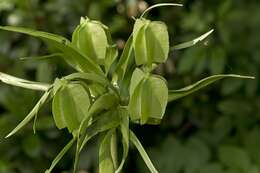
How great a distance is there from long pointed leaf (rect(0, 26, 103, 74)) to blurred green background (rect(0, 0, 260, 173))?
87cm

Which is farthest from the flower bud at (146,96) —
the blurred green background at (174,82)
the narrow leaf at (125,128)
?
the blurred green background at (174,82)

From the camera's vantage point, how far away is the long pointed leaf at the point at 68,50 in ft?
2.75

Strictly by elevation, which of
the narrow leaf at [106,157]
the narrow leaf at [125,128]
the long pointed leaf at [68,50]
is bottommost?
the narrow leaf at [106,157]

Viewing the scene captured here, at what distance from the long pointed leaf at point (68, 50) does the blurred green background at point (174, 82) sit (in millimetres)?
865

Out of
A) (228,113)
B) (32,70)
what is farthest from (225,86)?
(32,70)

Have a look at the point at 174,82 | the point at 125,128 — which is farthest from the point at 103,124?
the point at 174,82

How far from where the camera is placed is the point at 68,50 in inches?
33.7

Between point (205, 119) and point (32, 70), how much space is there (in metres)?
0.49

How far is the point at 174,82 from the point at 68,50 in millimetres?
1114

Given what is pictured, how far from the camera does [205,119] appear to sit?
200 cm

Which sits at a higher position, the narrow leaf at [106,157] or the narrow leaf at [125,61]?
the narrow leaf at [125,61]

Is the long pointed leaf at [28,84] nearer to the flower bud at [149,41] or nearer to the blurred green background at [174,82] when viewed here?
the flower bud at [149,41]

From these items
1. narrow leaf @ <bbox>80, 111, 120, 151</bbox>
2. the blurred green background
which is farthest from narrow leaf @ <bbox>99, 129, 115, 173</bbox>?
the blurred green background

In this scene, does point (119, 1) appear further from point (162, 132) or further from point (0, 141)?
point (0, 141)
